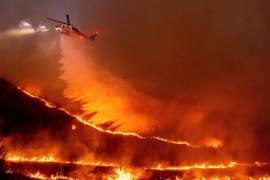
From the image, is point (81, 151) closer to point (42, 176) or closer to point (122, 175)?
point (122, 175)

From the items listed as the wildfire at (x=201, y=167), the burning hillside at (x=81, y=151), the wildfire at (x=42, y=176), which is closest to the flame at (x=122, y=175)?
the burning hillside at (x=81, y=151)

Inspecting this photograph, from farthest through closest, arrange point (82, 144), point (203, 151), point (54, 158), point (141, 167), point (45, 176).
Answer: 1. point (203, 151)
2. point (82, 144)
3. point (141, 167)
4. point (54, 158)
5. point (45, 176)

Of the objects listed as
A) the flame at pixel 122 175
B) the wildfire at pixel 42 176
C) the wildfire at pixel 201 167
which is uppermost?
the wildfire at pixel 201 167

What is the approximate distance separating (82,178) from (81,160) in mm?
3966

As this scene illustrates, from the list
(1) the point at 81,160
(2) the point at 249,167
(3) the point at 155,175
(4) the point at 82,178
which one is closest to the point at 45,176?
(4) the point at 82,178

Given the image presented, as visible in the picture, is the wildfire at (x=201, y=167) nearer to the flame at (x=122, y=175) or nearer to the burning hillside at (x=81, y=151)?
the burning hillside at (x=81, y=151)

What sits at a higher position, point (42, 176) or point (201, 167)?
point (201, 167)

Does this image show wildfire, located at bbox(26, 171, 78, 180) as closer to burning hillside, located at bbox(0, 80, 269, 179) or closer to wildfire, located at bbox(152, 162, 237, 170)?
burning hillside, located at bbox(0, 80, 269, 179)

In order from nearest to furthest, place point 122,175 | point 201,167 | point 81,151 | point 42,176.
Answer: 1. point 42,176
2. point 122,175
3. point 81,151
4. point 201,167

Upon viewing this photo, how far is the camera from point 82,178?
1072 inches

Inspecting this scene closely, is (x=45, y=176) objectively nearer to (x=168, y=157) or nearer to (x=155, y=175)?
(x=155, y=175)

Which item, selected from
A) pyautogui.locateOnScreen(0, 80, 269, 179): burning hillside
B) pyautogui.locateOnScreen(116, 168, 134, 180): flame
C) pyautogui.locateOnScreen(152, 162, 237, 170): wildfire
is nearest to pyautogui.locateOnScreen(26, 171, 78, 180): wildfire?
pyautogui.locateOnScreen(0, 80, 269, 179): burning hillside

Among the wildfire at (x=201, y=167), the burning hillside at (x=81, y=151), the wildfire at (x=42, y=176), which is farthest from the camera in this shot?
the wildfire at (x=201, y=167)

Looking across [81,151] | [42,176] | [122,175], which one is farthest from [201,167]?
[42,176]
